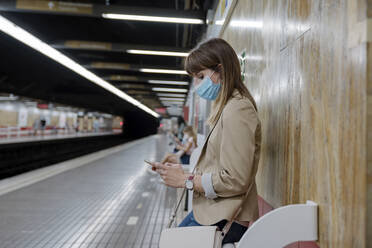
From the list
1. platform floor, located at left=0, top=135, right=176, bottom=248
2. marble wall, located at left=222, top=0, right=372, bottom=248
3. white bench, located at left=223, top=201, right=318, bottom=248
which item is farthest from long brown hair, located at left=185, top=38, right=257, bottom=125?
platform floor, located at left=0, top=135, right=176, bottom=248

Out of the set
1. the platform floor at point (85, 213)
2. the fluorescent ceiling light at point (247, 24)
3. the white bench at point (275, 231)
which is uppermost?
the fluorescent ceiling light at point (247, 24)

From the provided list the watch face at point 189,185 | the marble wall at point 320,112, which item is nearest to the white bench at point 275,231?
the marble wall at point 320,112

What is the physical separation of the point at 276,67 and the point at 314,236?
0.92 metres

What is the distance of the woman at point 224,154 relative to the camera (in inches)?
38.7

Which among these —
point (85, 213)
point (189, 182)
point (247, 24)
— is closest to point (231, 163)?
point (189, 182)

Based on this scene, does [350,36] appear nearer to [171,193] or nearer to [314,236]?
[314,236]

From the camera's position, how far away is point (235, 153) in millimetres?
970

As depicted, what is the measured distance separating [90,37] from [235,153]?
884 cm

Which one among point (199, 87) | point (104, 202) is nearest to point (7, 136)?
point (104, 202)

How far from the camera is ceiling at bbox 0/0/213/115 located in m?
5.46

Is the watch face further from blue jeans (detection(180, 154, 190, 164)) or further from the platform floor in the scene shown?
blue jeans (detection(180, 154, 190, 164))

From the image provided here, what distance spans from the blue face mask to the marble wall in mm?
355

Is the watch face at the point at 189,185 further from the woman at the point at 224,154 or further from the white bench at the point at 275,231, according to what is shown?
the white bench at the point at 275,231

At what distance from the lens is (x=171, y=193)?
5.02 metres
